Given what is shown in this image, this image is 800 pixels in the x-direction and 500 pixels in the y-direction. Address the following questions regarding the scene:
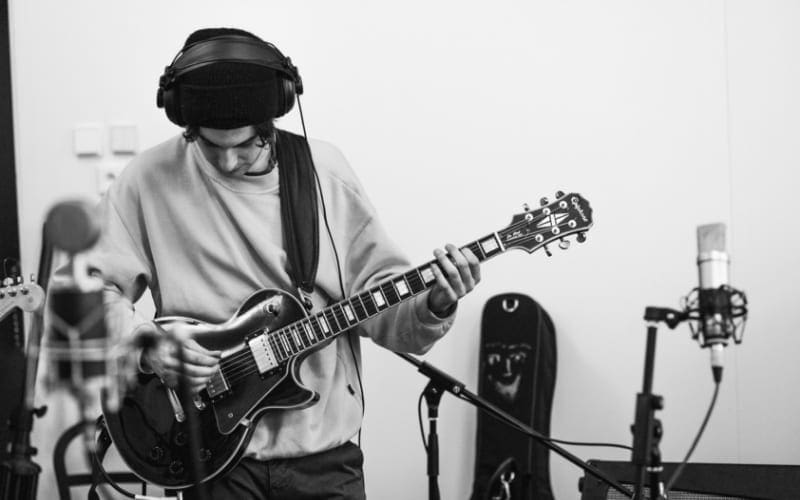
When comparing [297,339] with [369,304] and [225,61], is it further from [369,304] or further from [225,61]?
[225,61]

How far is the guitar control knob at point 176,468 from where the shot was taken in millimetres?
2031

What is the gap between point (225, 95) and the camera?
1.87 meters

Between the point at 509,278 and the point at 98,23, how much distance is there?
161cm

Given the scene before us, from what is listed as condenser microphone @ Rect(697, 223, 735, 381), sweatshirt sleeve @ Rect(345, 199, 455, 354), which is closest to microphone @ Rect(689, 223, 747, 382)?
condenser microphone @ Rect(697, 223, 735, 381)

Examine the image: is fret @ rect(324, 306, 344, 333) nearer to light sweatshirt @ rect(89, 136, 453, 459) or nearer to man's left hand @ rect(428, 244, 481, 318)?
light sweatshirt @ rect(89, 136, 453, 459)

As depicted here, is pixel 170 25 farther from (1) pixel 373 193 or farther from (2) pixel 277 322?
(2) pixel 277 322

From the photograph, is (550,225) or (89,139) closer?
(550,225)

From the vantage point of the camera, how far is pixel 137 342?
129cm

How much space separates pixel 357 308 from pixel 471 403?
0.34 m

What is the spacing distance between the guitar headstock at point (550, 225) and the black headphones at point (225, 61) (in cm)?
57

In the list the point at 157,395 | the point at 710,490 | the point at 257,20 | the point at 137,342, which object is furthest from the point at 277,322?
the point at 257,20

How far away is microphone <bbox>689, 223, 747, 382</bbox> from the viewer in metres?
1.28

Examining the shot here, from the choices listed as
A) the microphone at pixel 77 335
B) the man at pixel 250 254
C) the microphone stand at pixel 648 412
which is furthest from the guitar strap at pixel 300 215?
the microphone at pixel 77 335

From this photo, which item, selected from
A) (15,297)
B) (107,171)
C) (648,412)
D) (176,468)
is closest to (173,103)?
(176,468)
